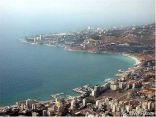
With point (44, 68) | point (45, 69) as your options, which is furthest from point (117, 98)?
point (44, 68)

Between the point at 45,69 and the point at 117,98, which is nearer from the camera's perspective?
the point at 117,98

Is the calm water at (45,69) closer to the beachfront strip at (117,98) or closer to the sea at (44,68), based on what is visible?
the sea at (44,68)

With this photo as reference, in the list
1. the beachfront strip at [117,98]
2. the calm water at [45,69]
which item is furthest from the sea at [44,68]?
the beachfront strip at [117,98]

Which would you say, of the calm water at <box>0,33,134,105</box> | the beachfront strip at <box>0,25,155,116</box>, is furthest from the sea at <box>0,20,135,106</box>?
the beachfront strip at <box>0,25,155,116</box>

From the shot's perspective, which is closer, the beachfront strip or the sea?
the beachfront strip

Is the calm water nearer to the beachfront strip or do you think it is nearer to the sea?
the sea

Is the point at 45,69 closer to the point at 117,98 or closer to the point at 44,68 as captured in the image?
the point at 44,68

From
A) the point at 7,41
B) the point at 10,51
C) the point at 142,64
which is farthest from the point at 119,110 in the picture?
the point at 7,41

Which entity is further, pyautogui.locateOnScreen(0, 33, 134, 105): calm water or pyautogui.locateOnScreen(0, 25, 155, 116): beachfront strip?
pyautogui.locateOnScreen(0, 33, 134, 105): calm water
